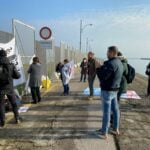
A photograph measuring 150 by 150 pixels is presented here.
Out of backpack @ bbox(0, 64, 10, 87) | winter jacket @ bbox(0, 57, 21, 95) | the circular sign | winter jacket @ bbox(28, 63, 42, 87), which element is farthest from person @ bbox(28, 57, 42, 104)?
the circular sign

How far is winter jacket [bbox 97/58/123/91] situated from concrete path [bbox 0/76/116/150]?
1197mm

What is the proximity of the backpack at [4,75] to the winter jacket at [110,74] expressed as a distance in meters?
2.52

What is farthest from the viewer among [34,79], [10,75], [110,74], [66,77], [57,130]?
[66,77]

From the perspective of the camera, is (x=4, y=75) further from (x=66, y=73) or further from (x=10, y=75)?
(x=66, y=73)

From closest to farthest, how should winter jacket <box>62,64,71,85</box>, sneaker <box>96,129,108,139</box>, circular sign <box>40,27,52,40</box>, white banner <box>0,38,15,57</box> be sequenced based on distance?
sneaker <box>96,129,108,139</box>
white banner <box>0,38,15,57</box>
winter jacket <box>62,64,71,85</box>
circular sign <box>40,27,52,40</box>

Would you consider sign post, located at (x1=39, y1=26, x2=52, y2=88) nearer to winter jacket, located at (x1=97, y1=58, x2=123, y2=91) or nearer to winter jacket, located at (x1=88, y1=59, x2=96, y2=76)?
winter jacket, located at (x1=88, y1=59, x2=96, y2=76)

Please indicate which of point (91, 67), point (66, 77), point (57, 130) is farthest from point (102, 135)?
point (66, 77)

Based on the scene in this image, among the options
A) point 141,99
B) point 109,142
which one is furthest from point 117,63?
point 141,99

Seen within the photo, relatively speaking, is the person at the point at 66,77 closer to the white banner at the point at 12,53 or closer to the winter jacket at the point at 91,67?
the winter jacket at the point at 91,67

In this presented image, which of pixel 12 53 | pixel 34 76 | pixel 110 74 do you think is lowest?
pixel 34 76

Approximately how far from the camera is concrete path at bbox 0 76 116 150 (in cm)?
805

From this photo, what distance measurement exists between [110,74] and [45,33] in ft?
34.8

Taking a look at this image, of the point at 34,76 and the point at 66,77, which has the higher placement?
the point at 34,76

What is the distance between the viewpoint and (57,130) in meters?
9.35
